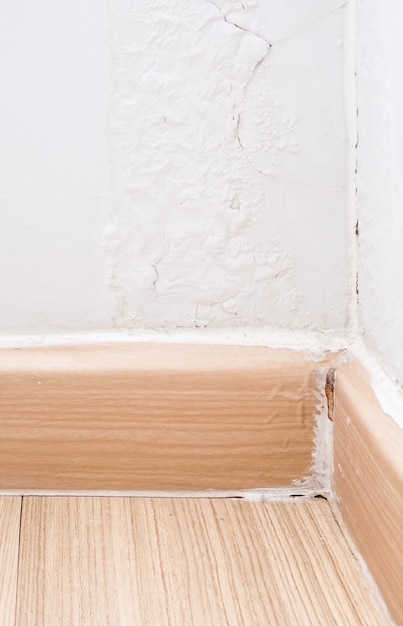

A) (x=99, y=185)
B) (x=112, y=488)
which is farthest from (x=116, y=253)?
(x=112, y=488)

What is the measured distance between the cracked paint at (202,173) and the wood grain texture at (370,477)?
81mm

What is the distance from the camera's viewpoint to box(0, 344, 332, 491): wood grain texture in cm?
59

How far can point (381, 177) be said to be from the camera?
52cm

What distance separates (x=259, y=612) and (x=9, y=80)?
0.39 metres

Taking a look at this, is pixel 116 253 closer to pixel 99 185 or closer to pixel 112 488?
pixel 99 185

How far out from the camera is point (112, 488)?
0.62 metres

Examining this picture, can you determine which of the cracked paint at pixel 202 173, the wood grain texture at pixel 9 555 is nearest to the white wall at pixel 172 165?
the cracked paint at pixel 202 173

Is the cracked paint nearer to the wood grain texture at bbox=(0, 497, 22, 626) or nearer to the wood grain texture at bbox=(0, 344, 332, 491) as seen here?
the wood grain texture at bbox=(0, 344, 332, 491)

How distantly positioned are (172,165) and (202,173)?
2 cm

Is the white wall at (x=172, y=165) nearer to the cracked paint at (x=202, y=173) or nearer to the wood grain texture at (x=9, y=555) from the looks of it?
the cracked paint at (x=202, y=173)

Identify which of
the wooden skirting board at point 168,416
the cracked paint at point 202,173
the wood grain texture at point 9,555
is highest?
the cracked paint at point 202,173

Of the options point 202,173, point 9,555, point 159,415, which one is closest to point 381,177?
point 202,173

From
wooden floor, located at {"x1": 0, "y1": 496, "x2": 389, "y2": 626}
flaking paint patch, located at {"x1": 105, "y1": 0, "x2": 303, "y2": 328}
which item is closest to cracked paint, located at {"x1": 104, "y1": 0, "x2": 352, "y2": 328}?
flaking paint patch, located at {"x1": 105, "y1": 0, "x2": 303, "y2": 328}

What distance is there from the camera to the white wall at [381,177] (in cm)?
48
